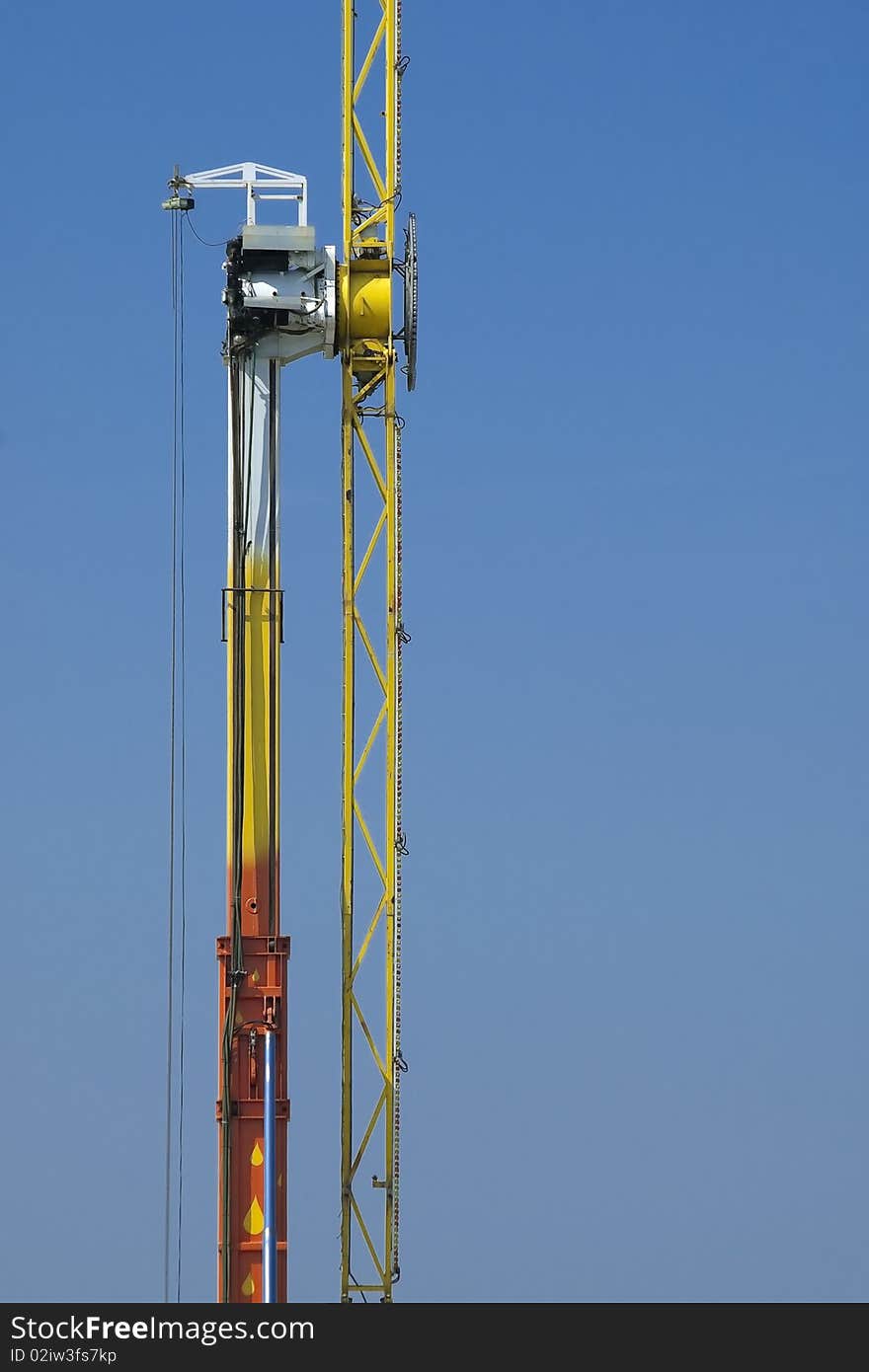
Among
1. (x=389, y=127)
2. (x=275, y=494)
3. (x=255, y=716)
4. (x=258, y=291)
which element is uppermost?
(x=389, y=127)

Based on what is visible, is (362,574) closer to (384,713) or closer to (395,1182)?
(384,713)

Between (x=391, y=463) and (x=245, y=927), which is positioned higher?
(x=391, y=463)

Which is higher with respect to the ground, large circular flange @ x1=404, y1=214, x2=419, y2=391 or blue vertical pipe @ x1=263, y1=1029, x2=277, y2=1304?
large circular flange @ x1=404, y1=214, x2=419, y2=391

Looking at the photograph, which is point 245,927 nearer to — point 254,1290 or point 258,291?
point 254,1290

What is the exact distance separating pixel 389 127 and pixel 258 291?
13.9 ft

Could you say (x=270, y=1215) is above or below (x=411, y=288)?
below

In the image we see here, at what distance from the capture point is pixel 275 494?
48250 mm

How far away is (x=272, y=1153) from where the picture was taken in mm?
46375

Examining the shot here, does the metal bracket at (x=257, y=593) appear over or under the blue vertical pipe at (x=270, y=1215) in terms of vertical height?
over

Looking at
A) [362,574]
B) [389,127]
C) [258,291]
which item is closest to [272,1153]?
[362,574]

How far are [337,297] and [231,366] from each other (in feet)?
7.53

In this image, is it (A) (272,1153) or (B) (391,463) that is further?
(B) (391,463)

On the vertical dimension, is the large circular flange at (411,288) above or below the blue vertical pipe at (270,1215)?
above

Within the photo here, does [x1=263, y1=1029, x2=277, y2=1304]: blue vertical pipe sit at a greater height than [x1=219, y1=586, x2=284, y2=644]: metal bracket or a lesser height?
lesser
